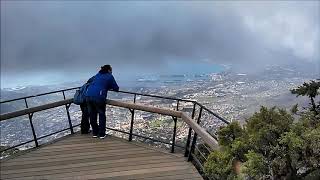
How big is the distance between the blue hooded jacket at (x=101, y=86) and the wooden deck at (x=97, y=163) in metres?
0.92

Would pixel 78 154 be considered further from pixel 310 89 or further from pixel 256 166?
pixel 256 166

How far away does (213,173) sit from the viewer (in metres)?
3.37

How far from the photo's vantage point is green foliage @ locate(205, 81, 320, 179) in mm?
2752

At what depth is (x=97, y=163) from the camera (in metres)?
6.64

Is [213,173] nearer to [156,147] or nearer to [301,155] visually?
[301,155]

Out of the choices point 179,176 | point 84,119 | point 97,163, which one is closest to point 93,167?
point 97,163

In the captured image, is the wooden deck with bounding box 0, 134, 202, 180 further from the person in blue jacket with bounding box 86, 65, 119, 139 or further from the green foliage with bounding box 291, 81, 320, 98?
the green foliage with bounding box 291, 81, 320, 98

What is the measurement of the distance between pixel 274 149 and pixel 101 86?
5801 millimetres

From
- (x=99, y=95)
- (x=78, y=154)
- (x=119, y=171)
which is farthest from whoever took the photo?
(x=99, y=95)

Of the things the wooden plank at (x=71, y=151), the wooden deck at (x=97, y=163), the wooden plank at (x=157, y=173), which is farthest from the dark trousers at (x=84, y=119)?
the wooden plank at (x=157, y=173)

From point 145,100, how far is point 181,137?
166cm

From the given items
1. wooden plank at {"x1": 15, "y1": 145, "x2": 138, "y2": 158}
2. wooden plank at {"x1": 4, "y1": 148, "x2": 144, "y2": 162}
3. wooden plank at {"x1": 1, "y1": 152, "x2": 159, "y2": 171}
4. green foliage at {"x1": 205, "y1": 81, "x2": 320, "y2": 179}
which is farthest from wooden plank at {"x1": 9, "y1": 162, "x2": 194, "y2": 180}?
green foliage at {"x1": 205, "y1": 81, "x2": 320, "y2": 179}

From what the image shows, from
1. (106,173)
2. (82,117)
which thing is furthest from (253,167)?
(82,117)

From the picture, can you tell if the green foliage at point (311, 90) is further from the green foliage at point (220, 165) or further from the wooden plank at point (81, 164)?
the green foliage at point (220, 165)
